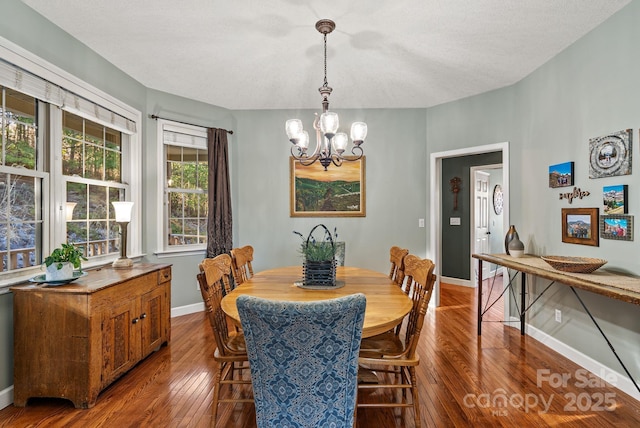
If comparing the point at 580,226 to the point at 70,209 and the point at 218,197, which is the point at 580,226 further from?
the point at 70,209

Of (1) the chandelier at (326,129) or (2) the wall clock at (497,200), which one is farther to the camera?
(2) the wall clock at (497,200)

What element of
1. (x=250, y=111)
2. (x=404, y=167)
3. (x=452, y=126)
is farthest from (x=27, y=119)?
(x=452, y=126)

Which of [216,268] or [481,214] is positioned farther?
[481,214]

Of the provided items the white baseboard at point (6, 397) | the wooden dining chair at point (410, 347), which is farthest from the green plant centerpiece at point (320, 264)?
the white baseboard at point (6, 397)

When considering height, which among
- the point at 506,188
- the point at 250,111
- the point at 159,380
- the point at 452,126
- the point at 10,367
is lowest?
the point at 159,380

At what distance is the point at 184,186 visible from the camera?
408 centimetres

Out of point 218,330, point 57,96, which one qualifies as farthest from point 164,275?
point 57,96

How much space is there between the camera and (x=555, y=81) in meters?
3.02

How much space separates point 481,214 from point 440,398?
14.8 feet

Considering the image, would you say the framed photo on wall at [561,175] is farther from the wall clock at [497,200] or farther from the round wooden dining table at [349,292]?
the wall clock at [497,200]

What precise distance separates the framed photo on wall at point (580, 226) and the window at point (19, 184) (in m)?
4.22

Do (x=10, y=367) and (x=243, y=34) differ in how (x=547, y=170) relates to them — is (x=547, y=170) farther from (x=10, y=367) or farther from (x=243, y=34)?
(x=10, y=367)

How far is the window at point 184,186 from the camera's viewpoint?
393 cm

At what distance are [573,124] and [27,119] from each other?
4.30m
